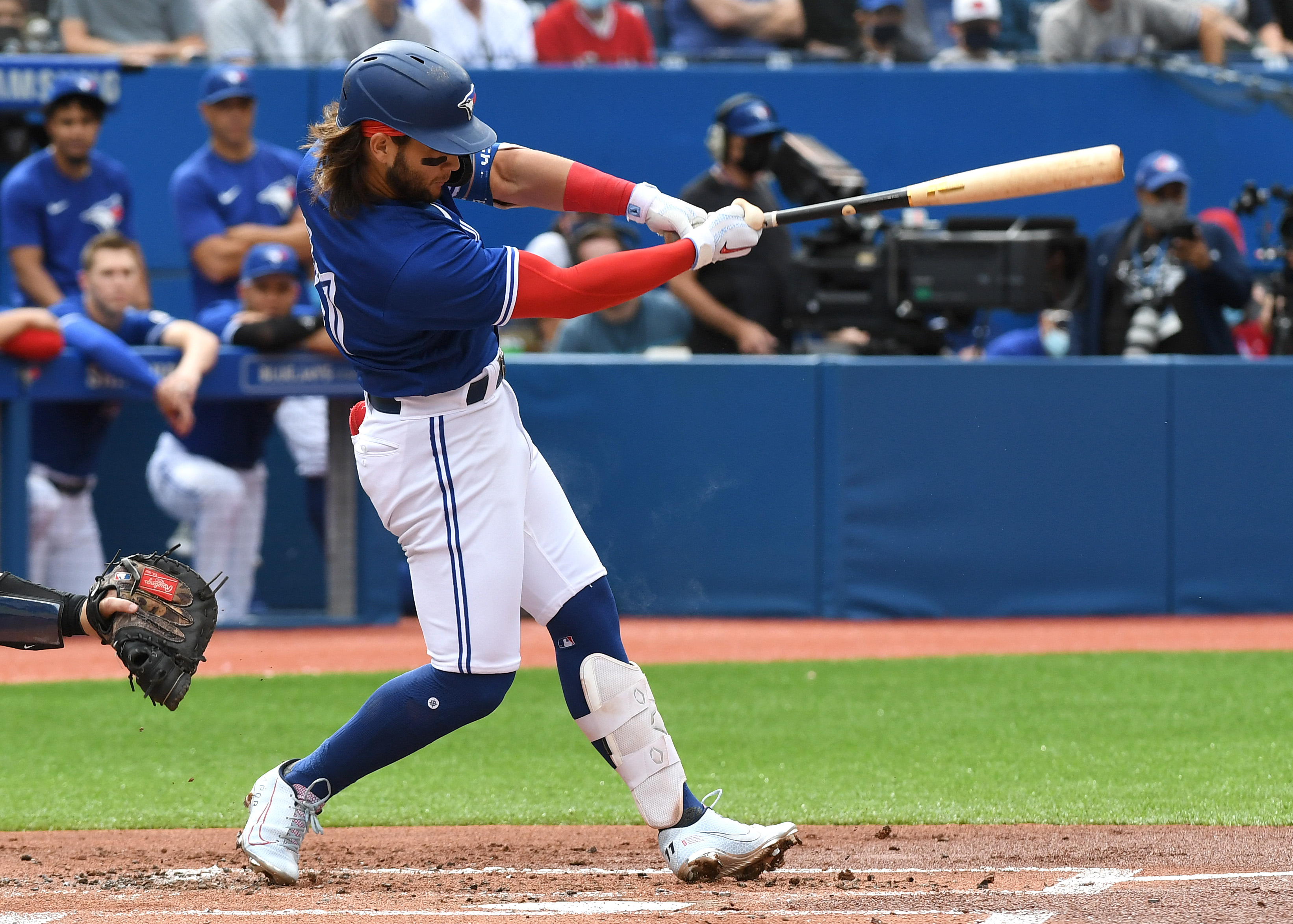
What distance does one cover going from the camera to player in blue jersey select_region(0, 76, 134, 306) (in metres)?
8.41

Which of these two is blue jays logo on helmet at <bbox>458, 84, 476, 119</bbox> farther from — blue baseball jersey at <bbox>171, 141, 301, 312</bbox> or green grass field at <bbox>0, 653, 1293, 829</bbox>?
blue baseball jersey at <bbox>171, 141, 301, 312</bbox>

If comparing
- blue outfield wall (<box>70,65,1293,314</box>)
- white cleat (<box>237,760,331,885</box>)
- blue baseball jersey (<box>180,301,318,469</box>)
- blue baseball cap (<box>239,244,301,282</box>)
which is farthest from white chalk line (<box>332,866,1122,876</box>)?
blue outfield wall (<box>70,65,1293,314</box>)

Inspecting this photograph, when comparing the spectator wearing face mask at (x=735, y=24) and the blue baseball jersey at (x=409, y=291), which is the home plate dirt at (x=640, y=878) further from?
the spectator wearing face mask at (x=735, y=24)

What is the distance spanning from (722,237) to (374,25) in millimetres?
6889

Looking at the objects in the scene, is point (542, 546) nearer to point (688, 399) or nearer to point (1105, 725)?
point (1105, 725)

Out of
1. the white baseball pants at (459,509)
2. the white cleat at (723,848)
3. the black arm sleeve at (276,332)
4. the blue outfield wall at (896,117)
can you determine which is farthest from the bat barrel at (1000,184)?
the blue outfield wall at (896,117)

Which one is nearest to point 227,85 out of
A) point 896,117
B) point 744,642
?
point 744,642

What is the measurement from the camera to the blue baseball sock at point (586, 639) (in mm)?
3969

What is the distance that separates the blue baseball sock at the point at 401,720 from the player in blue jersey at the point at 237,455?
13.8ft

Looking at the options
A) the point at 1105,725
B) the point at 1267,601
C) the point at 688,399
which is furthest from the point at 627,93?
the point at 1105,725

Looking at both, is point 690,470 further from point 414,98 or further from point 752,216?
point 414,98

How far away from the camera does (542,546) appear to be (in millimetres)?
3918

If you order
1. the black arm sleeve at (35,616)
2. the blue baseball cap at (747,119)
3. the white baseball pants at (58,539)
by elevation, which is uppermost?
the blue baseball cap at (747,119)

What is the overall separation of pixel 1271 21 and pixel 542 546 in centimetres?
936
